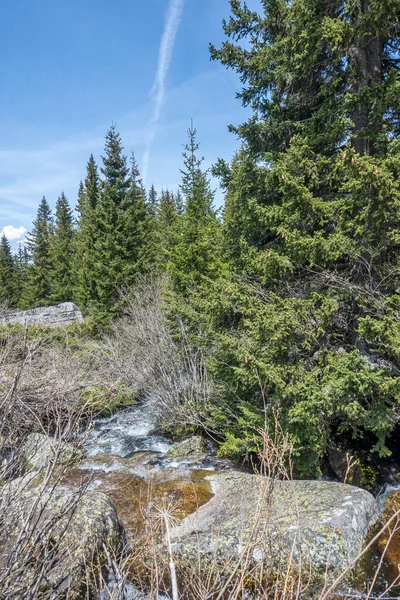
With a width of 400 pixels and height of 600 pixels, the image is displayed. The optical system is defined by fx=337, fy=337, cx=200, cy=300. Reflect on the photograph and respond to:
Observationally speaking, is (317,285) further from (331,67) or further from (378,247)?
(331,67)

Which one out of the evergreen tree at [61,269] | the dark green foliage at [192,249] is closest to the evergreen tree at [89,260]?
the evergreen tree at [61,269]

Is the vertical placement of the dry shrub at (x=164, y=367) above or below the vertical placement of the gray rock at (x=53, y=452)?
below

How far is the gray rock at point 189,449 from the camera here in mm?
6954

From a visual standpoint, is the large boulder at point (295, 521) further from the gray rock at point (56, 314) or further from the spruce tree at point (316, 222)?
the gray rock at point (56, 314)

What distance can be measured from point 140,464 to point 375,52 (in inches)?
333

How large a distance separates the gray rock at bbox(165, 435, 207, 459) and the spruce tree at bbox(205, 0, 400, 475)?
0.99 metres

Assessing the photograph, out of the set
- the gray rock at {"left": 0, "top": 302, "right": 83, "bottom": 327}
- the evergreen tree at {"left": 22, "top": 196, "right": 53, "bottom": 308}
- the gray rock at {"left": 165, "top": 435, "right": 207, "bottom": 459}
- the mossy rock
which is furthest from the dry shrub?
the evergreen tree at {"left": 22, "top": 196, "right": 53, "bottom": 308}

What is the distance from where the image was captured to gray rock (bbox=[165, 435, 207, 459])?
274 inches

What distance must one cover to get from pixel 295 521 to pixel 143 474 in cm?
379

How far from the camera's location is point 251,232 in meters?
6.50

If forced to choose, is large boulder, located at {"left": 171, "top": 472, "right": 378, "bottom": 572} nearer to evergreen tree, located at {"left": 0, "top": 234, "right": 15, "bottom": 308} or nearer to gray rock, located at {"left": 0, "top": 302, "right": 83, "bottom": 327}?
gray rock, located at {"left": 0, "top": 302, "right": 83, "bottom": 327}

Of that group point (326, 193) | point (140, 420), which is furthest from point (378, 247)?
point (140, 420)

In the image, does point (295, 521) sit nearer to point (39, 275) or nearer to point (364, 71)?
point (364, 71)

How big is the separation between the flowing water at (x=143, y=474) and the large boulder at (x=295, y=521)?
→ 34cm
